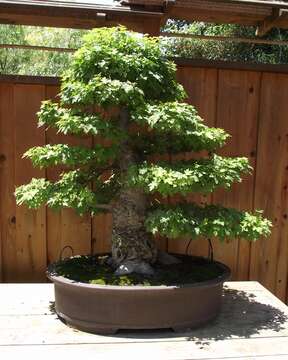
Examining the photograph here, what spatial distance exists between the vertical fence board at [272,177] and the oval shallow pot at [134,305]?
Answer: 66 centimetres

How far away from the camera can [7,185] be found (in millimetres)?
1992

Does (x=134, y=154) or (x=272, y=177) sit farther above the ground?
(x=134, y=154)

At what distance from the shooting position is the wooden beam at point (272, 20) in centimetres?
178

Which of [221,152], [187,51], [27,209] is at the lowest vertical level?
[27,209]

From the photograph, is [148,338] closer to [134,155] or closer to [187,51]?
[134,155]

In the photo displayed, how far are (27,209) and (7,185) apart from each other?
134mm

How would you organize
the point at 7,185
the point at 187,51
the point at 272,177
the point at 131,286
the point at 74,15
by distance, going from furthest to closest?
the point at 187,51
the point at 272,177
the point at 7,185
the point at 74,15
the point at 131,286

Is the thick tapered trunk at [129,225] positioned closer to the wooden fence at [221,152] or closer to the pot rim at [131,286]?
the pot rim at [131,286]

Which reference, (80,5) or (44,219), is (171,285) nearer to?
(44,219)

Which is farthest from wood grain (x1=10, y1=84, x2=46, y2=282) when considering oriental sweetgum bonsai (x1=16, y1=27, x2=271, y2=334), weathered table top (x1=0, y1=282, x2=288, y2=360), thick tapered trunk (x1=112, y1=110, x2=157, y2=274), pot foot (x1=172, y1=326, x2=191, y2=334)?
pot foot (x1=172, y1=326, x2=191, y2=334)

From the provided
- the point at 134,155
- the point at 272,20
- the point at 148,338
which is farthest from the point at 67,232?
the point at 272,20

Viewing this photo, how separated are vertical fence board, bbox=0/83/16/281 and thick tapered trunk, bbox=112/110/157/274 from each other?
1.84 ft

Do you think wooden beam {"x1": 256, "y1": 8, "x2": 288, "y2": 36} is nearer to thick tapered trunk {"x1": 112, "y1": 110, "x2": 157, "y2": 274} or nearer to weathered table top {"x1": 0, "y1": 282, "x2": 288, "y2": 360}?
thick tapered trunk {"x1": 112, "y1": 110, "x2": 157, "y2": 274}

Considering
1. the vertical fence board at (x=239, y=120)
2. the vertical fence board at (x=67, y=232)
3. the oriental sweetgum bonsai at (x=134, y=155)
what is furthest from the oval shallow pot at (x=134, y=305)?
the vertical fence board at (x=239, y=120)
